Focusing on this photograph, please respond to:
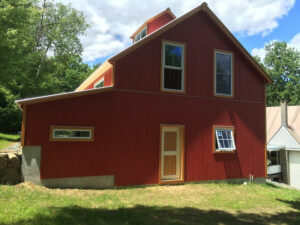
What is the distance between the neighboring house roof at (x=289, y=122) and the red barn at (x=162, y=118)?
12936 mm

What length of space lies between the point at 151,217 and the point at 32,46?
76.9 ft

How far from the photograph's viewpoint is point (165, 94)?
9812 millimetres

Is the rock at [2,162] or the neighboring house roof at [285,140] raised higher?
the neighboring house roof at [285,140]

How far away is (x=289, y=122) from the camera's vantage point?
23531mm

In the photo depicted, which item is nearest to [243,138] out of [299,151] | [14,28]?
[299,151]

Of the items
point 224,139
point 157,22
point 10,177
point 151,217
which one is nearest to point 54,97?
point 10,177

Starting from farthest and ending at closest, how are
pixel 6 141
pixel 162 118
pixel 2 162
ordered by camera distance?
pixel 6 141 → pixel 162 118 → pixel 2 162

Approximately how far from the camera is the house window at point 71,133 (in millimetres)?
7887

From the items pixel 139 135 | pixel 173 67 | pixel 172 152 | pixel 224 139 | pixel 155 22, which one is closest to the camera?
pixel 139 135

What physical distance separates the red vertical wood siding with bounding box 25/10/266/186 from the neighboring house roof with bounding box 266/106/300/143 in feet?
42.3

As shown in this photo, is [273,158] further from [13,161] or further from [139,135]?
[13,161]

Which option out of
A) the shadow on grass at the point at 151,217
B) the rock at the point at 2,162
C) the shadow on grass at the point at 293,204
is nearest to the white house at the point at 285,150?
the shadow on grass at the point at 293,204

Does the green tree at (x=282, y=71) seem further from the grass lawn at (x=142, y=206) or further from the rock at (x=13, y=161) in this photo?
the rock at (x=13, y=161)

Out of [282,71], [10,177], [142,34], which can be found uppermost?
→ [282,71]
